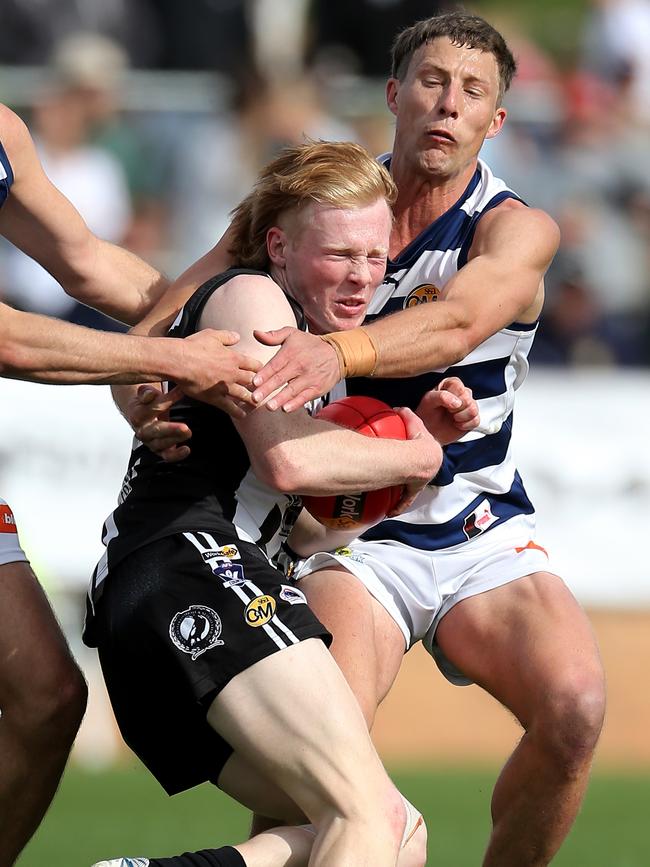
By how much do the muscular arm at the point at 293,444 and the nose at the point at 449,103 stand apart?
44.6 inches

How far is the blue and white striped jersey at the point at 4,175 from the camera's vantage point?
5.25 m

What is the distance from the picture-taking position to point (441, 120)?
5.42 m

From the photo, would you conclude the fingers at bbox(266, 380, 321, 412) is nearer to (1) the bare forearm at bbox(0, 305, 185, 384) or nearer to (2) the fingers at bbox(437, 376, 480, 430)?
(1) the bare forearm at bbox(0, 305, 185, 384)

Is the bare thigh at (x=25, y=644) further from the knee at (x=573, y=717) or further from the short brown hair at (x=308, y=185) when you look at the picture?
the knee at (x=573, y=717)

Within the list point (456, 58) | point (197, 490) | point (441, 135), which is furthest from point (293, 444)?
point (456, 58)

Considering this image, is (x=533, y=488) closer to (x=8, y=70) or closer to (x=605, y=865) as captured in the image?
(x=605, y=865)

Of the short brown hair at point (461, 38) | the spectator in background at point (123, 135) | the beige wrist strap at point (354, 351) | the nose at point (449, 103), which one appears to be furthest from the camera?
the spectator in background at point (123, 135)

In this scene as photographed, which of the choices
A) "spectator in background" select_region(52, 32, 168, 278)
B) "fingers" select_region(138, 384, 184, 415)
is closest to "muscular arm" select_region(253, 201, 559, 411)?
"fingers" select_region(138, 384, 184, 415)

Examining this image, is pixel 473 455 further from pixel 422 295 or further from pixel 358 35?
pixel 358 35

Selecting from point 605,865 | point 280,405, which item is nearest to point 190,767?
point 280,405

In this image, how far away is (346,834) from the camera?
434 cm

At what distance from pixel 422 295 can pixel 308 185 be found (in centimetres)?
88

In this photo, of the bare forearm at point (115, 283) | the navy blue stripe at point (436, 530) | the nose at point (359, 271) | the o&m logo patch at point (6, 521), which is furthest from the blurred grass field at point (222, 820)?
the nose at point (359, 271)

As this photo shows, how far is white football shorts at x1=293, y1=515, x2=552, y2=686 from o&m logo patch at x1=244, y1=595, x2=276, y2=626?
1028mm
